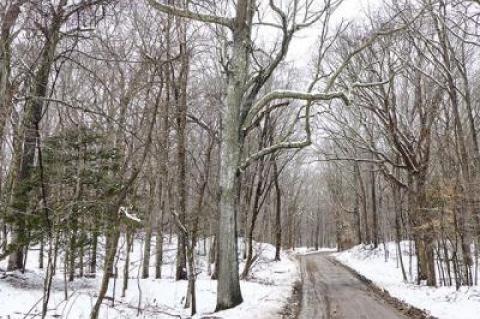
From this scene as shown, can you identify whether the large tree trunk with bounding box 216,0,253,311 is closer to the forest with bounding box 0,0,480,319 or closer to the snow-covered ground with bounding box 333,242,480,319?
the forest with bounding box 0,0,480,319

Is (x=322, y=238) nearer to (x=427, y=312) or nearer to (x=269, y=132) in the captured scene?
(x=269, y=132)

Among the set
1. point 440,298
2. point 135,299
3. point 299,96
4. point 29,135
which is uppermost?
point 299,96

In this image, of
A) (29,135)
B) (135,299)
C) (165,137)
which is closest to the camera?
(29,135)

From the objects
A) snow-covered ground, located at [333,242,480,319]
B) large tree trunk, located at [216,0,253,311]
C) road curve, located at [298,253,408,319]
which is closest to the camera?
snow-covered ground, located at [333,242,480,319]

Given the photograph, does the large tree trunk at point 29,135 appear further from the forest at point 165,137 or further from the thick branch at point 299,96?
the thick branch at point 299,96

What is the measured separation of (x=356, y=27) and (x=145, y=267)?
13630 mm

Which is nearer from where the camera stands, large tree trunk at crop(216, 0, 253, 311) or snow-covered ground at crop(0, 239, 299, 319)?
snow-covered ground at crop(0, 239, 299, 319)

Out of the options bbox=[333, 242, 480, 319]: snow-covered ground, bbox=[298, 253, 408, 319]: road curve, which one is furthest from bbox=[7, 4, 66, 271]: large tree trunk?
bbox=[333, 242, 480, 319]: snow-covered ground

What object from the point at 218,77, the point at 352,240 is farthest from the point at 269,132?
the point at 352,240

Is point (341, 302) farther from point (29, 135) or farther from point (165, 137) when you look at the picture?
point (29, 135)

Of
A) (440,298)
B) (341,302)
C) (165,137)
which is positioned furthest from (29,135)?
(440,298)

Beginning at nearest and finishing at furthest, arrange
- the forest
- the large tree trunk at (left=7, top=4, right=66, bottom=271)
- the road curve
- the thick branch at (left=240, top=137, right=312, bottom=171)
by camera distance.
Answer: the large tree trunk at (left=7, top=4, right=66, bottom=271) → the forest → the road curve → the thick branch at (left=240, top=137, right=312, bottom=171)

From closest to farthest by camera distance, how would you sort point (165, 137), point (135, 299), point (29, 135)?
point (29, 135)
point (165, 137)
point (135, 299)

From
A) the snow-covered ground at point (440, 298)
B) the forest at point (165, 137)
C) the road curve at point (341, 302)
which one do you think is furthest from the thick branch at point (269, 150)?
the snow-covered ground at point (440, 298)
